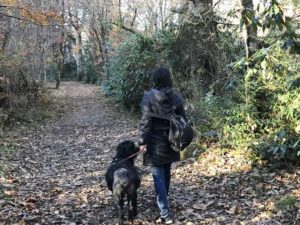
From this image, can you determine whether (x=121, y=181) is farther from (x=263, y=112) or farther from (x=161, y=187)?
(x=263, y=112)

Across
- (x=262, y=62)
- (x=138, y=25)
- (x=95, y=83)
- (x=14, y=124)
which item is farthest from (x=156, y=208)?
(x=95, y=83)

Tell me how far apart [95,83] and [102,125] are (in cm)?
2008

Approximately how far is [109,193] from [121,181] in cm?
164

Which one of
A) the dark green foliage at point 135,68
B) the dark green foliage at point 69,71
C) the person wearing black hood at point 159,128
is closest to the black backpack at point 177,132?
the person wearing black hood at point 159,128

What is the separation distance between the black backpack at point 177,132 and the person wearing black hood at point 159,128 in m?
0.07

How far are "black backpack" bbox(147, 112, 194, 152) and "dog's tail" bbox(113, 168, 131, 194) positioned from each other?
27.9 inches

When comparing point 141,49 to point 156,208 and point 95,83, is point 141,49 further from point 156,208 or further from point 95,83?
point 95,83

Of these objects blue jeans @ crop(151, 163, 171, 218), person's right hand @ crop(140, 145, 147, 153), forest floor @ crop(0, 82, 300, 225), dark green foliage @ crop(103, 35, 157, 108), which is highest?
dark green foliage @ crop(103, 35, 157, 108)

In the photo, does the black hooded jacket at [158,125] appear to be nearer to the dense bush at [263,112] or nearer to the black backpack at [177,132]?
the black backpack at [177,132]

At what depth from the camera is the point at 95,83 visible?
1329 inches

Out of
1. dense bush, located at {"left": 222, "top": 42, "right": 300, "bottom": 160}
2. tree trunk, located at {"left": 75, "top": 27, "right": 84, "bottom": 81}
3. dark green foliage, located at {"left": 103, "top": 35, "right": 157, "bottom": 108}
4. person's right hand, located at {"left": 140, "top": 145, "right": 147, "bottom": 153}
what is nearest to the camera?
person's right hand, located at {"left": 140, "top": 145, "right": 147, "bottom": 153}

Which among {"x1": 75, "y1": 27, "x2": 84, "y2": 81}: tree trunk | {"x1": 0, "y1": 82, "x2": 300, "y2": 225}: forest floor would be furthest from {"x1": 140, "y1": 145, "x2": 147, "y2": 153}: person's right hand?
{"x1": 75, "y1": 27, "x2": 84, "y2": 81}: tree trunk

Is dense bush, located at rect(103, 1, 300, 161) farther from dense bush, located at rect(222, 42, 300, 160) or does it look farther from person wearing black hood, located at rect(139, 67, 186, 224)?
person wearing black hood, located at rect(139, 67, 186, 224)

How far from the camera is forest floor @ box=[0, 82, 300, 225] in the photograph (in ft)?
17.3
